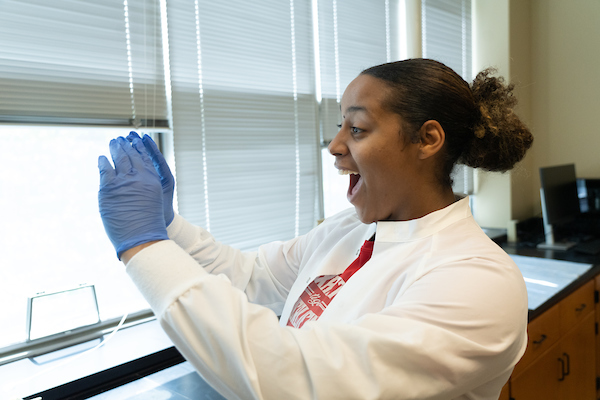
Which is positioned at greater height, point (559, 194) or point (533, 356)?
point (559, 194)

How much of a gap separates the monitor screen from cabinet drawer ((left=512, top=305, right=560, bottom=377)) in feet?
3.25

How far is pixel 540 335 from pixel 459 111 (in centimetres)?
137

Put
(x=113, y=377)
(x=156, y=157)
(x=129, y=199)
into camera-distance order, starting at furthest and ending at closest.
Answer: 1. (x=113, y=377)
2. (x=156, y=157)
3. (x=129, y=199)

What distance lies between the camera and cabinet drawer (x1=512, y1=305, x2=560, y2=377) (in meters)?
1.83

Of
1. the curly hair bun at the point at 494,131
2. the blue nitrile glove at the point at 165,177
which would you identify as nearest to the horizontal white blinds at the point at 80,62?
the blue nitrile glove at the point at 165,177

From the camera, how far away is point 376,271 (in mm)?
991

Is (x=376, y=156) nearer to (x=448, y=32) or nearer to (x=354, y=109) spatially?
(x=354, y=109)

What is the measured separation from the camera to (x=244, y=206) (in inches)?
76.5

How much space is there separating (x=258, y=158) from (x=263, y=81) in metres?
0.35

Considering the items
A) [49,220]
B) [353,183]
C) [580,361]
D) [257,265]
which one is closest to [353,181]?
[353,183]

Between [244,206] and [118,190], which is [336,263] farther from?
[244,206]

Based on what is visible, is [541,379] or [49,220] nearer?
[49,220]

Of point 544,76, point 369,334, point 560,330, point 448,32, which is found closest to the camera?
point 369,334

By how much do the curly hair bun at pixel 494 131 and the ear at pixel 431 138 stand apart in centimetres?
11
